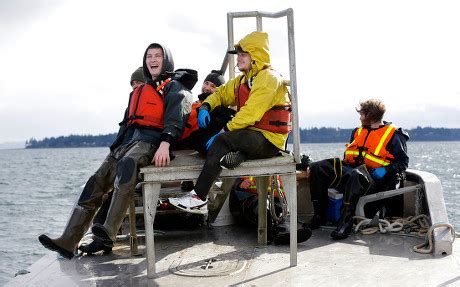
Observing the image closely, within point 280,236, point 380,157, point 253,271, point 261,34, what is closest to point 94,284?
point 253,271

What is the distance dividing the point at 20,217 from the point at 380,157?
1785cm

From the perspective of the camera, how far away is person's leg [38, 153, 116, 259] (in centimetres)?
462

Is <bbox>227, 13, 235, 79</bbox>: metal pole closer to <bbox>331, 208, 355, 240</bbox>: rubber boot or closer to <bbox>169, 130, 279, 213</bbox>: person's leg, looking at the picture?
<bbox>169, 130, 279, 213</bbox>: person's leg

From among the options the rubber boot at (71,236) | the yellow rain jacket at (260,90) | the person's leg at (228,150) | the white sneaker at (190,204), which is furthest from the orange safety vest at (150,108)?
the white sneaker at (190,204)

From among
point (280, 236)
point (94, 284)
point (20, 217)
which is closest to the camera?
point (94, 284)

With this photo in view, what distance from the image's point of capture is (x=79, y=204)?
15.8ft

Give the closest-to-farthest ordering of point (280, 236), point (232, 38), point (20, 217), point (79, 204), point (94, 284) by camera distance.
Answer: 1. point (94, 284)
2. point (79, 204)
3. point (280, 236)
4. point (232, 38)
5. point (20, 217)

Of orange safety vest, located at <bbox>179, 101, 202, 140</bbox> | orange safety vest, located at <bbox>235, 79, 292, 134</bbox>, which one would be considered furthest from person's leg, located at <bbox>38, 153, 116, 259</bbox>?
orange safety vest, located at <bbox>235, 79, 292, 134</bbox>

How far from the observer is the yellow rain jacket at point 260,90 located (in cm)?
450

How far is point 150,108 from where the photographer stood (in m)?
4.85

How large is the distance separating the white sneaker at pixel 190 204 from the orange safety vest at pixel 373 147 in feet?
5.82

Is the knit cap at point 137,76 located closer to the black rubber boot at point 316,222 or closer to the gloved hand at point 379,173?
the black rubber boot at point 316,222

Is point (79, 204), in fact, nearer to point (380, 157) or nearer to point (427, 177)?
point (380, 157)

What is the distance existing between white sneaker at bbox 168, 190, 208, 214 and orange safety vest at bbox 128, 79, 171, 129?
64.8 inches
